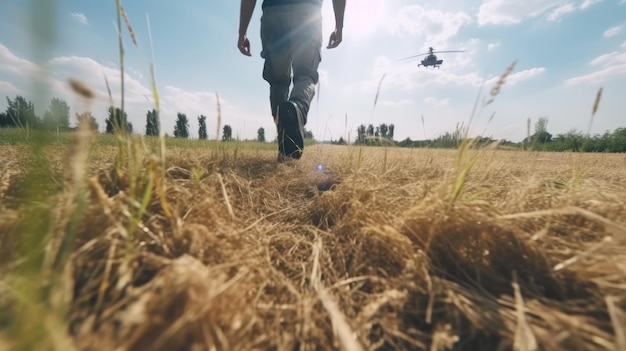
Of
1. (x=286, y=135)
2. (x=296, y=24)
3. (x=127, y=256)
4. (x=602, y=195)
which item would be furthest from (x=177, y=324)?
(x=296, y=24)

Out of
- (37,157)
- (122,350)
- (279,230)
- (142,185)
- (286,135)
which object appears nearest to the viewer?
(122,350)

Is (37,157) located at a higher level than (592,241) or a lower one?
higher

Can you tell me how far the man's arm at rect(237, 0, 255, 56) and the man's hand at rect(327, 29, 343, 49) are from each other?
0.75m

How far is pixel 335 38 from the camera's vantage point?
2504 millimetres

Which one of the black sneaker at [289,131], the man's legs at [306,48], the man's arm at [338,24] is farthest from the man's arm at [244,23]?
the black sneaker at [289,131]

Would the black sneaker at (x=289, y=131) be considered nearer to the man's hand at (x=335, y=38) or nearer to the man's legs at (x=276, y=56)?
the man's legs at (x=276, y=56)

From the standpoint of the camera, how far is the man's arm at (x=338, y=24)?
88.1 inches

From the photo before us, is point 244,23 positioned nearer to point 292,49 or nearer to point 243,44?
point 243,44

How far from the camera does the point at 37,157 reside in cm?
43

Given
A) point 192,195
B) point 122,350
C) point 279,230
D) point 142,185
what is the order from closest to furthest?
point 122,350 → point 142,185 → point 192,195 → point 279,230

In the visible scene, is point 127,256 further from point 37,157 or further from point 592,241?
point 592,241

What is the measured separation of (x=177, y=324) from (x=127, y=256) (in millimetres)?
179

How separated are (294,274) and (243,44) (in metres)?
2.42

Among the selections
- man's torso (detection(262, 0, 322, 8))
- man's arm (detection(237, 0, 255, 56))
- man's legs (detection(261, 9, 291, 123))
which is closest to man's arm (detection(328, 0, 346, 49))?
man's torso (detection(262, 0, 322, 8))
